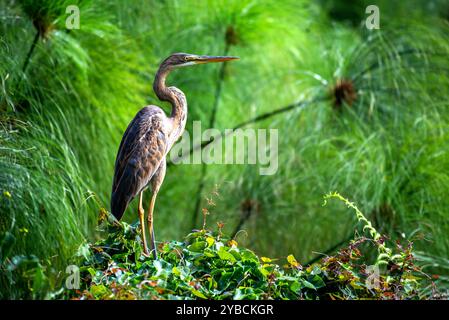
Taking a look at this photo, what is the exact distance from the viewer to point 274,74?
157 inches

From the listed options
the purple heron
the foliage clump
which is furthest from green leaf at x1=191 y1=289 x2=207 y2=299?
the purple heron

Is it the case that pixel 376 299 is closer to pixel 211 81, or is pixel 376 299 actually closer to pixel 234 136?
pixel 234 136

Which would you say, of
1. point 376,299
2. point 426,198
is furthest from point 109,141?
point 376,299

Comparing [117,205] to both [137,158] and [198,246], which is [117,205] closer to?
[137,158]

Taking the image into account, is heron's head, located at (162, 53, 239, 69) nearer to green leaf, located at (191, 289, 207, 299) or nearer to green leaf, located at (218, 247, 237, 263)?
green leaf, located at (218, 247, 237, 263)

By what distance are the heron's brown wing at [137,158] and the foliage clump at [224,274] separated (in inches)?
4.7

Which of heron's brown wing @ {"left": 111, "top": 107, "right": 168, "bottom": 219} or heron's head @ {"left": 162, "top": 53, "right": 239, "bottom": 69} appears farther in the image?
heron's head @ {"left": 162, "top": 53, "right": 239, "bottom": 69}

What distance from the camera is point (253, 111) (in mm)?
3854

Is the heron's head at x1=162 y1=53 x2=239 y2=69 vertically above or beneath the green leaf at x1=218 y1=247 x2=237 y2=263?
above

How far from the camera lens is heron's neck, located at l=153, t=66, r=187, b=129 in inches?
87.7

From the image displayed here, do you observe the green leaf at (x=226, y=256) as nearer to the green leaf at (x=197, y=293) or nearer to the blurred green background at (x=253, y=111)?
the green leaf at (x=197, y=293)

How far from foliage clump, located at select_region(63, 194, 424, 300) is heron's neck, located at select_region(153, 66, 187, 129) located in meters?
0.39

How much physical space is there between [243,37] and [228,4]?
19 centimetres

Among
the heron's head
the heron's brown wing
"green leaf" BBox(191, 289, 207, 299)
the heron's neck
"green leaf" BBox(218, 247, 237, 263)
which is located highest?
the heron's head
